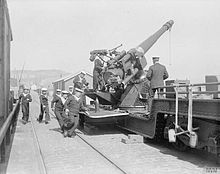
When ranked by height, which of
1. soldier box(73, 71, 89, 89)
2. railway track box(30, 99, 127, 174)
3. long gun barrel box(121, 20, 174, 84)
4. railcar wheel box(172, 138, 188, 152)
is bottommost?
railway track box(30, 99, 127, 174)

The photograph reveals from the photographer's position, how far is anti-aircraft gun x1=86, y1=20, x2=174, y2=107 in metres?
11.3

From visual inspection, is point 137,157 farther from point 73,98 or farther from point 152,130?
point 73,98

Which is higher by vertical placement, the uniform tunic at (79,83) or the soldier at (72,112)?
the uniform tunic at (79,83)

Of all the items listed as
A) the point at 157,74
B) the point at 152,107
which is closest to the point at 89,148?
the point at 152,107

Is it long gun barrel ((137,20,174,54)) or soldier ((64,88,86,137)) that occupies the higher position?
long gun barrel ((137,20,174,54))

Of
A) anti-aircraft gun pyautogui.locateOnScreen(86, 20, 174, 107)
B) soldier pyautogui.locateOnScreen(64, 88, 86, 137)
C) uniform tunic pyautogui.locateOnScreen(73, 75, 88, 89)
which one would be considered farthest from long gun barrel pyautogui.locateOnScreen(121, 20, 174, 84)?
uniform tunic pyautogui.locateOnScreen(73, 75, 88, 89)

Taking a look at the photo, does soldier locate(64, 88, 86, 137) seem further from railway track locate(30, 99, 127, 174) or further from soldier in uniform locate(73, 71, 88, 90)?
soldier in uniform locate(73, 71, 88, 90)

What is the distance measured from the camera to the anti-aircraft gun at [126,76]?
1127 cm

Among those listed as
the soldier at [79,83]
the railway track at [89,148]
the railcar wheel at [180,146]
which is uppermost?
the soldier at [79,83]

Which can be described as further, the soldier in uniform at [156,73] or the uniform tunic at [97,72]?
the uniform tunic at [97,72]

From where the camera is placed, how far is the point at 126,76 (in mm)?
11445

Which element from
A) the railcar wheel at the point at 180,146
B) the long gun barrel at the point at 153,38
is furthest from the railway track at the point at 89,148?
the long gun barrel at the point at 153,38

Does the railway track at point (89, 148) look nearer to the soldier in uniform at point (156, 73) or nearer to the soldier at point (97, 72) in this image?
the soldier in uniform at point (156, 73)

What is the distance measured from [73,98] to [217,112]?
550 cm
